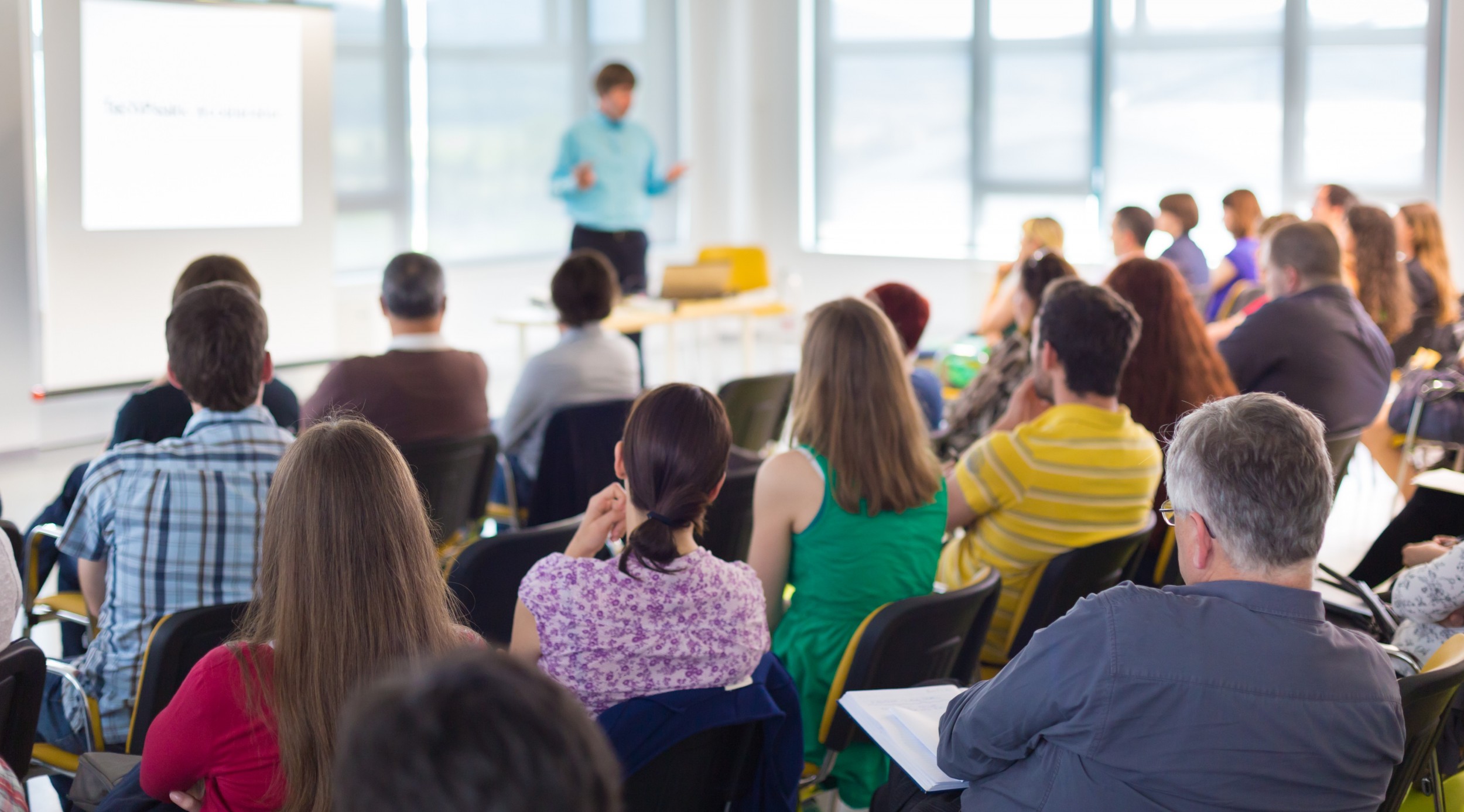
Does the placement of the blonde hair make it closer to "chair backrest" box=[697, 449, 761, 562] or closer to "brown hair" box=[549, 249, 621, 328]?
"brown hair" box=[549, 249, 621, 328]

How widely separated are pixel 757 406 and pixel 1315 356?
1.80 metres

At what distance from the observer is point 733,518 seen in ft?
10.4

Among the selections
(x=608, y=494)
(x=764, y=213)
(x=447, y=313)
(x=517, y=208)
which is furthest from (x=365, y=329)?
(x=608, y=494)

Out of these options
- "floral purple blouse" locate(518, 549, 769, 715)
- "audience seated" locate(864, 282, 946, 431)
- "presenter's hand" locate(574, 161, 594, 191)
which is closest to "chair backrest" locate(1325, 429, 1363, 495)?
"audience seated" locate(864, 282, 946, 431)

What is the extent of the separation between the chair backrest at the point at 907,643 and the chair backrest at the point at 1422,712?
0.71 m

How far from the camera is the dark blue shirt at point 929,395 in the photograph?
13.4 feet

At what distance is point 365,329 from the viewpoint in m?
7.69

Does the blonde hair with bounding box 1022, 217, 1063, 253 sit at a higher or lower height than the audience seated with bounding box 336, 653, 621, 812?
higher

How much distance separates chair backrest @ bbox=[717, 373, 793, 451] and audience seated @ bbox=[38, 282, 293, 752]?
6.18 feet

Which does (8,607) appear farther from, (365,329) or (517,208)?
(517,208)

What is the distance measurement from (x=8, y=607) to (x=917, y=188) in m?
8.74

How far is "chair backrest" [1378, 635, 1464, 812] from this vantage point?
5.13ft

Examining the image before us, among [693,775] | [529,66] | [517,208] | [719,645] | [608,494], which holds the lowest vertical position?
[693,775]

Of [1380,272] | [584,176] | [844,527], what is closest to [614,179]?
[584,176]
